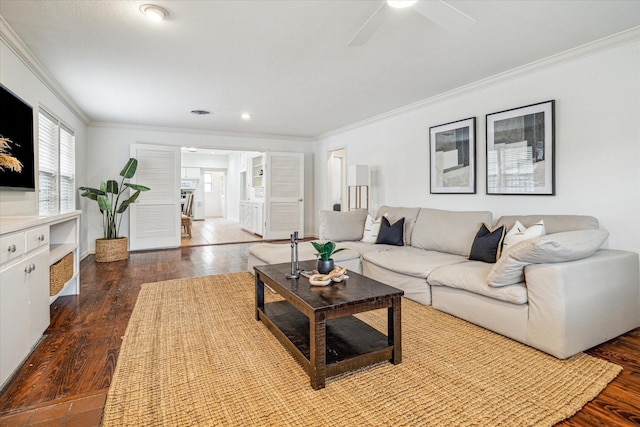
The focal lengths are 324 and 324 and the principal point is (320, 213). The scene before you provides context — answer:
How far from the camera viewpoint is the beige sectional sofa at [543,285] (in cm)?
203

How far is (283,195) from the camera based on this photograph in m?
7.20

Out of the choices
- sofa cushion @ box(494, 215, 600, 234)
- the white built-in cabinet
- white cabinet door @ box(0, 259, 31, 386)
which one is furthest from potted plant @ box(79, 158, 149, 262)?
sofa cushion @ box(494, 215, 600, 234)

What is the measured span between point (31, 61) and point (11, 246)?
2224 millimetres

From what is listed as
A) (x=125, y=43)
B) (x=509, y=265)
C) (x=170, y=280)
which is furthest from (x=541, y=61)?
(x=170, y=280)

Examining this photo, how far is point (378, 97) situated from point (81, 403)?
423cm

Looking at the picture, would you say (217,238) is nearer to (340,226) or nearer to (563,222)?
(340,226)

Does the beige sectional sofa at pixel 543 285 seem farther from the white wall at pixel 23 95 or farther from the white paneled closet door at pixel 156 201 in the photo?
the white paneled closet door at pixel 156 201

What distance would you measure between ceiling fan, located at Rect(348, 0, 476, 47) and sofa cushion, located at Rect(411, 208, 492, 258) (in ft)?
6.54

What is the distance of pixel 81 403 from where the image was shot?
163 cm

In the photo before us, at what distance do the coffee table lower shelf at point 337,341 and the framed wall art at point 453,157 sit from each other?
99.0 inches

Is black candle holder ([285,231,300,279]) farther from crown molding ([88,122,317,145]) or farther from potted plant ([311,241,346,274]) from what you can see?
crown molding ([88,122,317,145])

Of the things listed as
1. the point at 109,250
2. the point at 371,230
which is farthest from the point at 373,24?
the point at 109,250

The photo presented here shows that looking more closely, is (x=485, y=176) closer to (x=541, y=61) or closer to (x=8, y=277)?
(x=541, y=61)

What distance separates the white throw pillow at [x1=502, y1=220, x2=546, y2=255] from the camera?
8.64 ft
